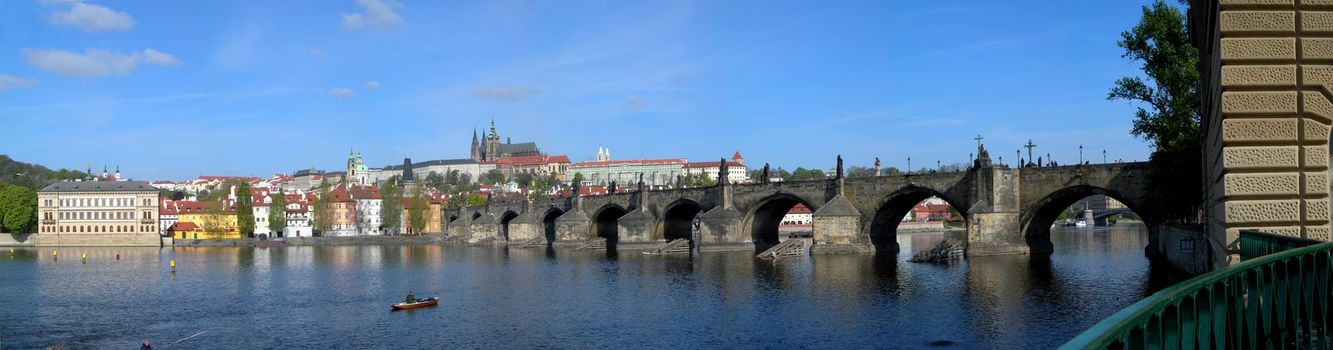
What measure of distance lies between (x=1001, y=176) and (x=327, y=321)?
1263 inches

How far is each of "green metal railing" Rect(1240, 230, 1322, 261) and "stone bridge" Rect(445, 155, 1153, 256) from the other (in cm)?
3523

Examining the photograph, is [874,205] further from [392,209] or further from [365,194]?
[365,194]

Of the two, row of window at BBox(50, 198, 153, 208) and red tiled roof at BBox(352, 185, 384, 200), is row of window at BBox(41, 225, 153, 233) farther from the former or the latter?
red tiled roof at BBox(352, 185, 384, 200)

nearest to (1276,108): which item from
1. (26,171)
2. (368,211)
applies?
(368,211)

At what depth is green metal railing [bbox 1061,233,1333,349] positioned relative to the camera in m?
5.45

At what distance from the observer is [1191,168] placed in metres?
37.4

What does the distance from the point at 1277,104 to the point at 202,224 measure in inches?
4936

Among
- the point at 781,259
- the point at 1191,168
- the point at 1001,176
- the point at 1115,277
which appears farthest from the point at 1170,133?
the point at 781,259

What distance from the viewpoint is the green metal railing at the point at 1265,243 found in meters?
10.4

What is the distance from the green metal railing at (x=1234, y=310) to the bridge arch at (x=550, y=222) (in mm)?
86720

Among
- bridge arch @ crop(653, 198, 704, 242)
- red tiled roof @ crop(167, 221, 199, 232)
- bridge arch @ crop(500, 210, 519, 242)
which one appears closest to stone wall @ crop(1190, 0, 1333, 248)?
bridge arch @ crop(653, 198, 704, 242)

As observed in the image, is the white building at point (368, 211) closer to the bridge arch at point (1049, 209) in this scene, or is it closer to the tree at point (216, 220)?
the tree at point (216, 220)

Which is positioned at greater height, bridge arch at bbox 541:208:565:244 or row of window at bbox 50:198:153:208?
row of window at bbox 50:198:153:208

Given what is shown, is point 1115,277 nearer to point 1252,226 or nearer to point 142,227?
point 1252,226
